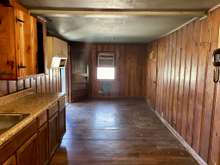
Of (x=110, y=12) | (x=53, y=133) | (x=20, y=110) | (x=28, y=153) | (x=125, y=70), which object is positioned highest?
(x=110, y=12)

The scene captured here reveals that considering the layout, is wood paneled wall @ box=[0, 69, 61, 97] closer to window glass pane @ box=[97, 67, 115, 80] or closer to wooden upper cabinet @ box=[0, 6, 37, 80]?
wooden upper cabinet @ box=[0, 6, 37, 80]

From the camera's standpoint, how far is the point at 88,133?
12.5ft

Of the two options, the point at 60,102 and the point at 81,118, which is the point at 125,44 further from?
the point at 60,102

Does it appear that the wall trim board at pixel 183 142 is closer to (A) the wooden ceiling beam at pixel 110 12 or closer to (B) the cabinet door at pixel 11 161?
(A) the wooden ceiling beam at pixel 110 12

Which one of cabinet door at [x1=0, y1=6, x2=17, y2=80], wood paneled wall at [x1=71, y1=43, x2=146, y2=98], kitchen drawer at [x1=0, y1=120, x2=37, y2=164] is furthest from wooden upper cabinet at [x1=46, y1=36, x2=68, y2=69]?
wood paneled wall at [x1=71, y1=43, x2=146, y2=98]

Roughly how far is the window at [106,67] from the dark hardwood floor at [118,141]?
7.42 ft

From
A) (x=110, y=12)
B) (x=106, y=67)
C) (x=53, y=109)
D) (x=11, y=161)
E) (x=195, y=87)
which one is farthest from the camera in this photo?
(x=106, y=67)

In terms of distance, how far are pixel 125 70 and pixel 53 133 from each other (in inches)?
198

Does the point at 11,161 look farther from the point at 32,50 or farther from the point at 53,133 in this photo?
the point at 32,50

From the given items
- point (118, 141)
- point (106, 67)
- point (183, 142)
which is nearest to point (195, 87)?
point (183, 142)

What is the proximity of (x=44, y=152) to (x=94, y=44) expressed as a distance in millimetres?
5372

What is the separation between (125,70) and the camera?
7.39 meters

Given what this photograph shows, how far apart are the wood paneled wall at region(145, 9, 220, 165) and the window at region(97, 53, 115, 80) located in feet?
9.91

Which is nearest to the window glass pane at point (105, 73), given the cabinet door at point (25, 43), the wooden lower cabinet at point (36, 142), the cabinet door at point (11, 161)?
the wooden lower cabinet at point (36, 142)
